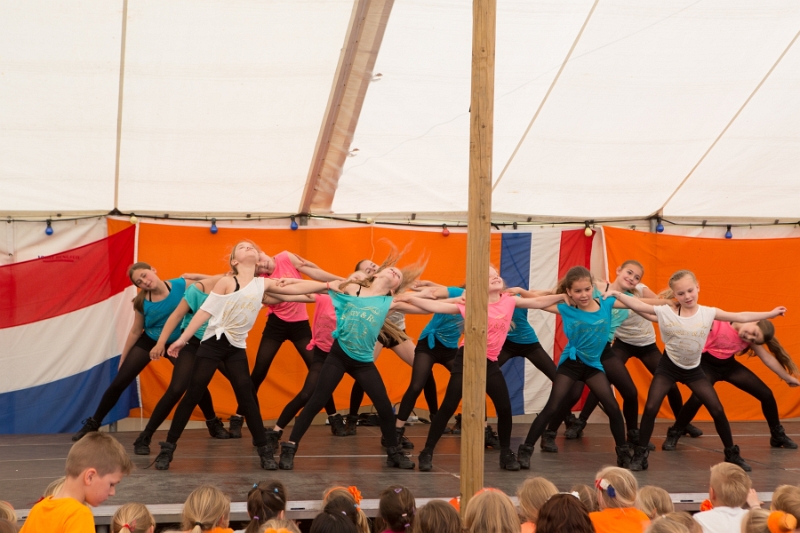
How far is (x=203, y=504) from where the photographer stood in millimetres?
3033

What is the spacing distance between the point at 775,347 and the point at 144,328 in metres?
5.20

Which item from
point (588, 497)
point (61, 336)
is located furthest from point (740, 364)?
point (61, 336)

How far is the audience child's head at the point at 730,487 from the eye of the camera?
3.33 m

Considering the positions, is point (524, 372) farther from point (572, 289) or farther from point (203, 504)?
point (203, 504)

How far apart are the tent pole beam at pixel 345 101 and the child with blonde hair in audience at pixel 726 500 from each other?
12.4 ft

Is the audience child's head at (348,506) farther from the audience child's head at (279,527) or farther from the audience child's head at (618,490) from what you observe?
the audience child's head at (618,490)

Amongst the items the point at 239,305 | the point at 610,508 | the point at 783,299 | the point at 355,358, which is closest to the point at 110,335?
the point at 239,305

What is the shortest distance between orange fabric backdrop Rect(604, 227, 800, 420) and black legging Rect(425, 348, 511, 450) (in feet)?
10.6

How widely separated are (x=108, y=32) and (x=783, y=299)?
270 inches

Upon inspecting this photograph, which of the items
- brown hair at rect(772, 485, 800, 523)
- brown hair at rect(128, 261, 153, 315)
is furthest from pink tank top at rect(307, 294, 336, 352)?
brown hair at rect(772, 485, 800, 523)

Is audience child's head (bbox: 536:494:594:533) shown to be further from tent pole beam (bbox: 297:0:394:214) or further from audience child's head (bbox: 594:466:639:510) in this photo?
tent pole beam (bbox: 297:0:394:214)

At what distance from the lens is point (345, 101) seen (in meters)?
6.20

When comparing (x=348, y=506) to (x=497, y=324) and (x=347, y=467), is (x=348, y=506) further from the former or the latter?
(x=497, y=324)

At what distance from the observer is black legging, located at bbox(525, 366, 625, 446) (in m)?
5.33
